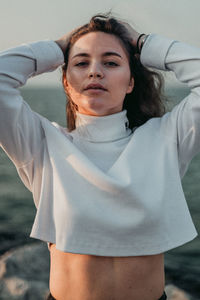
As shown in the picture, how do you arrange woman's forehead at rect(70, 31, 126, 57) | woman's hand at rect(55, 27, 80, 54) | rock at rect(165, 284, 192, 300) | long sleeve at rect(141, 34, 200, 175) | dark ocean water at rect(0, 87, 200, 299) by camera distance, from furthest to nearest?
1. dark ocean water at rect(0, 87, 200, 299)
2. rock at rect(165, 284, 192, 300)
3. woman's hand at rect(55, 27, 80, 54)
4. woman's forehead at rect(70, 31, 126, 57)
5. long sleeve at rect(141, 34, 200, 175)

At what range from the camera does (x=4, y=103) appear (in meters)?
1.75

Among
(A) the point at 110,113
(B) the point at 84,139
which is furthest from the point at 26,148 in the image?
(A) the point at 110,113

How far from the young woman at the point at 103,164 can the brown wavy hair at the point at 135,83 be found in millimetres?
23

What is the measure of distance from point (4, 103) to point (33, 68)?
0.27 meters

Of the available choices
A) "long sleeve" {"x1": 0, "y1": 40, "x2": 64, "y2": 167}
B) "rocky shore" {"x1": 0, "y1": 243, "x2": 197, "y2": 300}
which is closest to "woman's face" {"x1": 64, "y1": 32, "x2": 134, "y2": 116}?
"long sleeve" {"x1": 0, "y1": 40, "x2": 64, "y2": 167}

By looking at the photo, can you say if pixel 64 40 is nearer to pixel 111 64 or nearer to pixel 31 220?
pixel 111 64

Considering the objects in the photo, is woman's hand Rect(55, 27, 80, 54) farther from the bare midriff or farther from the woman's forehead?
the bare midriff

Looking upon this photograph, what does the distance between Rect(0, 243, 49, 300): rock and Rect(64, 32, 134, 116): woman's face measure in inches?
98.6

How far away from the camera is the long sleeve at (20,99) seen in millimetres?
1774

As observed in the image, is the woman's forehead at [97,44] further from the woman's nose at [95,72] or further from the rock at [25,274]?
the rock at [25,274]

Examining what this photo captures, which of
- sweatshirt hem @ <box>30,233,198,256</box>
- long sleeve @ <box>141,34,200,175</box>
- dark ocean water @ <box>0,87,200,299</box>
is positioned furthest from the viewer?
dark ocean water @ <box>0,87,200,299</box>

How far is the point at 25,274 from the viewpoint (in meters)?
4.07

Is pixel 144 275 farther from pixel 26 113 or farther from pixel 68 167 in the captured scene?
pixel 26 113

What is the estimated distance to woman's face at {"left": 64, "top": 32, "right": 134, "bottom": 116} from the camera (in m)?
1.91
